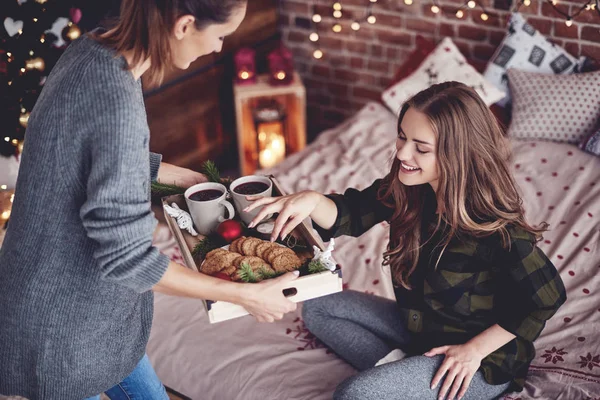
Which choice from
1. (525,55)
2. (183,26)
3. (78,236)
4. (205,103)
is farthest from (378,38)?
(78,236)

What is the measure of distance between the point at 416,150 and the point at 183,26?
60cm

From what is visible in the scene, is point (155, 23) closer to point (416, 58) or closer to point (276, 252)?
point (276, 252)

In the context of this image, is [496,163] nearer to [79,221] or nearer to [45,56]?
[79,221]

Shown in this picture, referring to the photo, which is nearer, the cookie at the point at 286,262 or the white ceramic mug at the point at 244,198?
the cookie at the point at 286,262

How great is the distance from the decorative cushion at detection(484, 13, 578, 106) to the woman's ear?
2.09 metres

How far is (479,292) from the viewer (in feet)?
4.51

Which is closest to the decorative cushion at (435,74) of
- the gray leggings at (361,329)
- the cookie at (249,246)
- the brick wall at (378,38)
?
the brick wall at (378,38)

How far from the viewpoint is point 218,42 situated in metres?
1.04

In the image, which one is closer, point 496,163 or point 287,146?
point 496,163

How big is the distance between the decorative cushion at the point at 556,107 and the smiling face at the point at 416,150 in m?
1.38

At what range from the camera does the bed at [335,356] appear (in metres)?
1.54

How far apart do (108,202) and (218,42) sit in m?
0.34

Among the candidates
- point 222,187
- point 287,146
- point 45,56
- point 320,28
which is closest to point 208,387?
point 222,187

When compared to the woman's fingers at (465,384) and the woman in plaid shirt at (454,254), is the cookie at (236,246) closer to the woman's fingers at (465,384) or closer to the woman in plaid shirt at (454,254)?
the woman in plaid shirt at (454,254)
